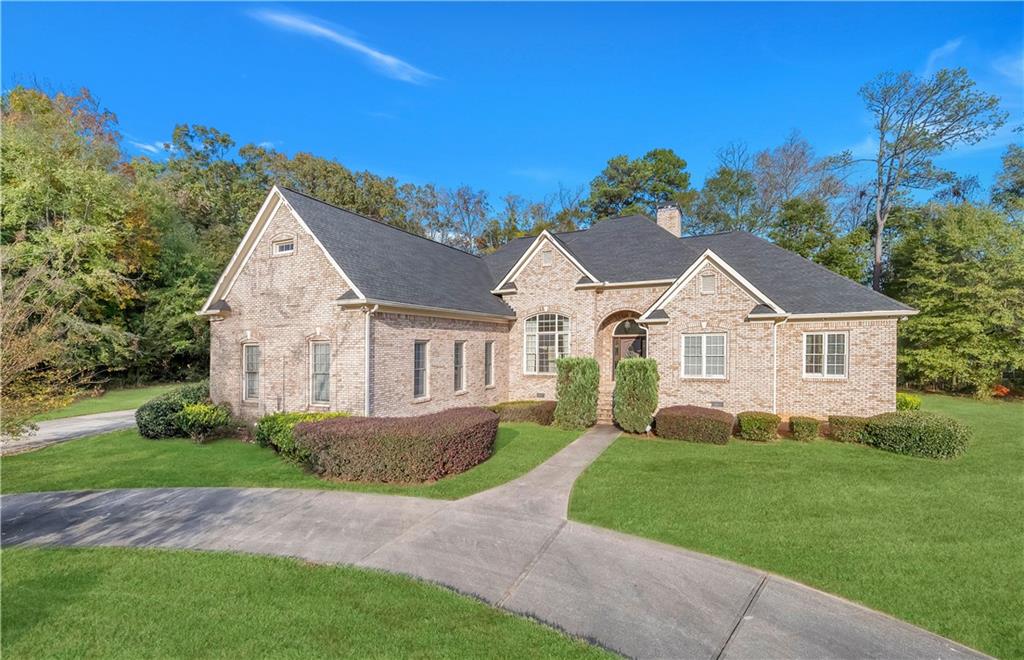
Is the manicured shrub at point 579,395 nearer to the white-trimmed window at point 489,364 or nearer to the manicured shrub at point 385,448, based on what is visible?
the white-trimmed window at point 489,364

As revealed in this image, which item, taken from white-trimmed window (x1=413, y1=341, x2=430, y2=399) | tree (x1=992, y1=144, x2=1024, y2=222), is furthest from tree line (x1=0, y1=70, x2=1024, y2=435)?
white-trimmed window (x1=413, y1=341, x2=430, y2=399)

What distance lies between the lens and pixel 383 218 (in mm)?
43844

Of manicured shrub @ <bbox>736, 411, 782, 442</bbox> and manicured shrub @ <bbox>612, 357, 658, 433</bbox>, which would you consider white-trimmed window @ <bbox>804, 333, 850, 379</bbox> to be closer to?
manicured shrub @ <bbox>736, 411, 782, 442</bbox>

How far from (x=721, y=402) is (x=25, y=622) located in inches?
628

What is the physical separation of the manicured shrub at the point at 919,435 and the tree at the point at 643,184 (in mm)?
29330

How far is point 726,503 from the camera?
25.3 ft

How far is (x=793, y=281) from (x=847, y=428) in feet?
19.6

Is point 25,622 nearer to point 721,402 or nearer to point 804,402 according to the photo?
point 721,402

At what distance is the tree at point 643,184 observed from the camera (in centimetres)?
3859

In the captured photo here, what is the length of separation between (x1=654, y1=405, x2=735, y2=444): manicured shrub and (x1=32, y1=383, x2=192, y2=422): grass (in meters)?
20.6

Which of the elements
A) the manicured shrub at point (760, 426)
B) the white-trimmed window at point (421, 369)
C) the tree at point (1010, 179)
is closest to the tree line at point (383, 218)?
the tree at point (1010, 179)

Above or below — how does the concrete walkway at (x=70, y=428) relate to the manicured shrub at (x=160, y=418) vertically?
below

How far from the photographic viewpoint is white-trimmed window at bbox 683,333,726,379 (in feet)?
50.2

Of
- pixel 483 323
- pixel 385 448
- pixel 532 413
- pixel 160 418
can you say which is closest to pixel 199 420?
pixel 160 418
